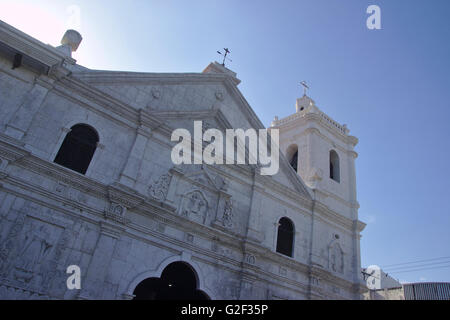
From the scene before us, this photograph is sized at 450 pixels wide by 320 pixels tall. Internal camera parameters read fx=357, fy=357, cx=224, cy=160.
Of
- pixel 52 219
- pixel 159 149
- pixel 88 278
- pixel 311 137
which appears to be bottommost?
pixel 88 278

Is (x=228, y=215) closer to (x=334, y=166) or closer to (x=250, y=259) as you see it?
(x=250, y=259)

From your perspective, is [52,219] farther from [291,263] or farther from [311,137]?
[311,137]

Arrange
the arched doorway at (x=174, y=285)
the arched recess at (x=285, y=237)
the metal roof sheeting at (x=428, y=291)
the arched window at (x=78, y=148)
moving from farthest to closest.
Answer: the arched recess at (x=285, y=237), the arched doorway at (x=174, y=285), the arched window at (x=78, y=148), the metal roof sheeting at (x=428, y=291)

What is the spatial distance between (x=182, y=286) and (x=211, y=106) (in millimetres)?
7589

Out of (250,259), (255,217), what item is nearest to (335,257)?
(255,217)

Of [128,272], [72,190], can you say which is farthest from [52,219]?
[128,272]

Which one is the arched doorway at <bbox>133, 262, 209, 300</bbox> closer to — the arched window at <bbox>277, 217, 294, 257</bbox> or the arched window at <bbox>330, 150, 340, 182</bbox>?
the arched window at <bbox>277, 217, 294, 257</bbox>

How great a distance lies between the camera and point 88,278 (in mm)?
10367

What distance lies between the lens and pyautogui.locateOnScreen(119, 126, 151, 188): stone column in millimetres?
12148

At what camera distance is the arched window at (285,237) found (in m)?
15.4

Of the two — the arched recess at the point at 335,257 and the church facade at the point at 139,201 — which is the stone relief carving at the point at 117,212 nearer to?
the church facade at the point at 139,201

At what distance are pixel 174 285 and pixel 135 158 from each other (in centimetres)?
507

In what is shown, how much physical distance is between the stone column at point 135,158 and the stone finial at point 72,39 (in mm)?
3887

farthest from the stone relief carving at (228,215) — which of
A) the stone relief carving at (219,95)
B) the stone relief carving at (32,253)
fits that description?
the stone relief carving at (32,253)
